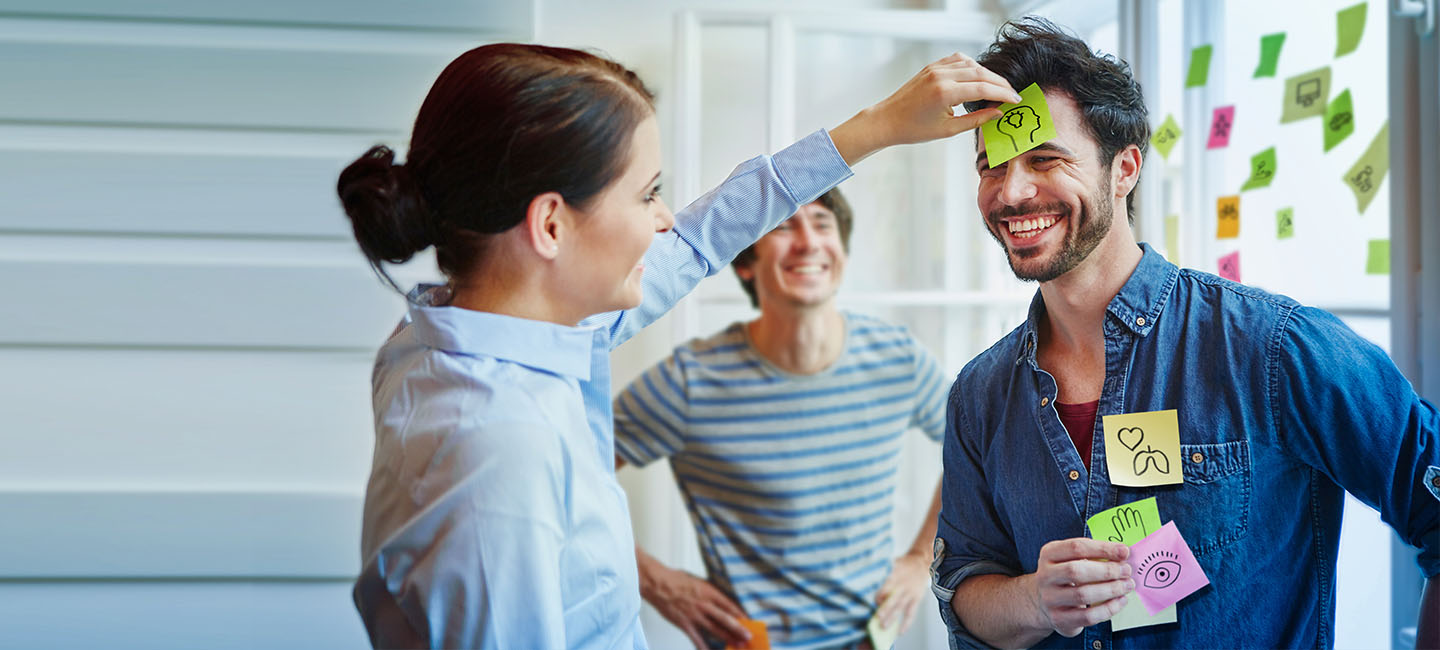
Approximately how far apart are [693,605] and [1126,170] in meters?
1.26

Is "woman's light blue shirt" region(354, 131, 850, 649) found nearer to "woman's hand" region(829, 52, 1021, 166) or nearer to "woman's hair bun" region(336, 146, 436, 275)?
"woman's hair bun" region(336, 146, 436, 275)

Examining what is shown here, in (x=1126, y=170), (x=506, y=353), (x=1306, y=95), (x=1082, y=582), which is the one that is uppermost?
(x=1306, y=95)

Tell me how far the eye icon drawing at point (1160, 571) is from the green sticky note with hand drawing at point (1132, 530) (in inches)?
0.9

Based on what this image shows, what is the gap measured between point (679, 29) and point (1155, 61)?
3.65 feet

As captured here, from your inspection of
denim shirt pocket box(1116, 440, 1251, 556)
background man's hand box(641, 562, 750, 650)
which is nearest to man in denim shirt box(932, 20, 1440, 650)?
denim shirt pocket box(1116, 440, 1251, 556)

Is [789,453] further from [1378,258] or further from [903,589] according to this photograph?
[1378,258]

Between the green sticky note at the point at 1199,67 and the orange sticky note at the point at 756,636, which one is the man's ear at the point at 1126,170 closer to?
the green sticky note at the point at 1199,67

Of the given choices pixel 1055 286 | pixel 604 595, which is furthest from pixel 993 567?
pixel 604 595

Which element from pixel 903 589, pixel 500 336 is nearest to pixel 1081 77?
pixel 500 336

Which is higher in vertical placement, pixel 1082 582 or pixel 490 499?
pixel 490 499

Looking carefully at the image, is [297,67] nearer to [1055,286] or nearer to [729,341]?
[729,341]

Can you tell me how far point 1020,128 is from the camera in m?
1.06

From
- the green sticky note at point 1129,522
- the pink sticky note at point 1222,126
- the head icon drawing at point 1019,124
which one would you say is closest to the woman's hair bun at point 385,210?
the head icon drawing at point 1019,124

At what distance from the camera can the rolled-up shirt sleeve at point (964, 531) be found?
1119 mm
